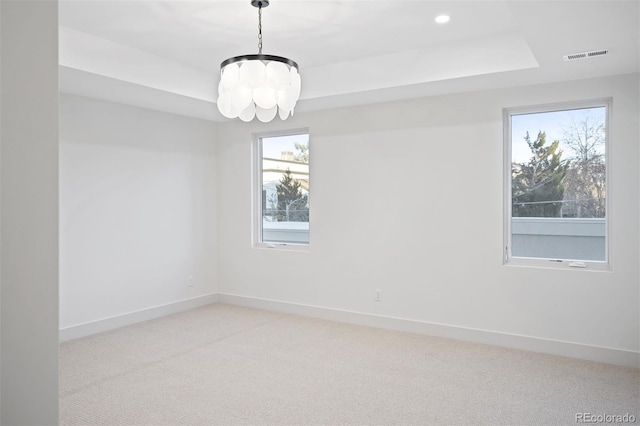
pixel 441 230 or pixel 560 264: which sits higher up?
pixel 441 230

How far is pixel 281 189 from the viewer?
5820mm

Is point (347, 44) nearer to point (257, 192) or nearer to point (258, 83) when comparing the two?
point (258, 83)

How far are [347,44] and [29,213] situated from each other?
3445 millimetres

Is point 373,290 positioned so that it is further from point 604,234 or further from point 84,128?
point 84,128

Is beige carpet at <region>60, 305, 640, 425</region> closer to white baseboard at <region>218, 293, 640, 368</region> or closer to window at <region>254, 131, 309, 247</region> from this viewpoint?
white baseboard at <region>218, 293, 640, 368</region>

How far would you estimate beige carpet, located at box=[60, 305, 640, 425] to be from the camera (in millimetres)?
2875

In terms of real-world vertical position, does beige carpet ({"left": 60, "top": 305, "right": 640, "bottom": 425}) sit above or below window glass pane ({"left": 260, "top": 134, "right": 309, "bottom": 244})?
below

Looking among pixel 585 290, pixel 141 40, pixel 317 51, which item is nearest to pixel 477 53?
pixel 317 51

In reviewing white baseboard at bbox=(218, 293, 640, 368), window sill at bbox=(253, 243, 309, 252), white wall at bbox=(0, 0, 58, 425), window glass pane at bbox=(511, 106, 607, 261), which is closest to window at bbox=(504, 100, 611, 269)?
window glass pane at bbox=(511, 106, 607, 261)

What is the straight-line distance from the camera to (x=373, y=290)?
16.3 feet

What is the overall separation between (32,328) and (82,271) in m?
3.94

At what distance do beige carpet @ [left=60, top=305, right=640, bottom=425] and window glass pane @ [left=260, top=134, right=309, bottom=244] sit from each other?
1.45 meters

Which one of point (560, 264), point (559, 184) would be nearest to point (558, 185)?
point (559, 184)

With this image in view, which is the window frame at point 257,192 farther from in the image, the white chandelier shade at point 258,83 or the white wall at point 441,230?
the white chandelier shade at point 258,83
